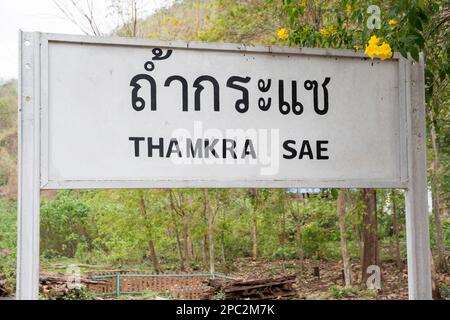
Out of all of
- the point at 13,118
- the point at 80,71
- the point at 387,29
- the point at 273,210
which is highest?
the point at 13,118

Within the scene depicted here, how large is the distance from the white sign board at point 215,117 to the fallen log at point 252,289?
5.72m

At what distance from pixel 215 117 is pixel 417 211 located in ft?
2.17

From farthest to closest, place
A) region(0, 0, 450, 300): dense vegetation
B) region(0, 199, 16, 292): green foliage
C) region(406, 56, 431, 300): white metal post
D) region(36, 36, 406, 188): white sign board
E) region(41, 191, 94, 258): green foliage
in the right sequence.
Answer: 1. region(41, 191, 94, 258): green foliage
2. region(0, 199, 16, 292): green foliage
3. region(0, 0, 450, 300): dense vegetation
4. region(406, 56, 431, 300): white metal post
5. region(36, 36, 406, 188): white sign board

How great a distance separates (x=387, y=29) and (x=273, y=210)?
853 cm

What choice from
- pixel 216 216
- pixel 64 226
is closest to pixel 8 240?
pixel 64 226

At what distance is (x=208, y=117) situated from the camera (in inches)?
58.7

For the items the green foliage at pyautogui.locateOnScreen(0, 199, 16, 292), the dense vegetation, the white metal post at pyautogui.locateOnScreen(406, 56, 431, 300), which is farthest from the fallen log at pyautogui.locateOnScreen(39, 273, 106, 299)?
the white metal post at pyautogui.locateOnScreen(406, 56, 431, 300)

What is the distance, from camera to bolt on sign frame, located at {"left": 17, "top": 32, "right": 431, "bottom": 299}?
1.38m

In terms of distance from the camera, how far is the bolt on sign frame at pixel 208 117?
4.51 feet

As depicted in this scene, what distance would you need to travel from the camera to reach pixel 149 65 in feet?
4.84

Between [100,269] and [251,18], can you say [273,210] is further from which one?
[251,18]

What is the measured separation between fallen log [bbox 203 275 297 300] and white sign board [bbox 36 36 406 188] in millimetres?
5724

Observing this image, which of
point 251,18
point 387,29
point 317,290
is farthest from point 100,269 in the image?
point 387,29

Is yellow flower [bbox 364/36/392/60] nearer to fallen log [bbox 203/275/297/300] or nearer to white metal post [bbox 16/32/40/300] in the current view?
white metal post [bbox 16/32/40/300]
